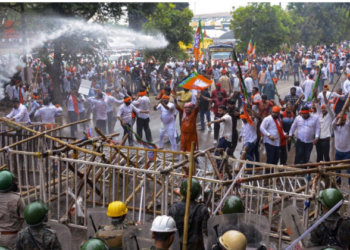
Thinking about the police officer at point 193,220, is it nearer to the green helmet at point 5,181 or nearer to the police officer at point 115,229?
the police officer at point 115,229

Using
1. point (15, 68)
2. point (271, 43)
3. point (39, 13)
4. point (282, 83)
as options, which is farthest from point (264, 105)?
point (271, 43)

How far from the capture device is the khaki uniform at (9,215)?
5074mm

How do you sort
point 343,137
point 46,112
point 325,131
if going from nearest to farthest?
point 343,137
point 325,131
point 46,112

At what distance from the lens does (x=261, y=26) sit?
3033 cm

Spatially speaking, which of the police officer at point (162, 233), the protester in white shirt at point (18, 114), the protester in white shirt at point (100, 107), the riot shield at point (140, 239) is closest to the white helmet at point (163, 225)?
the police officer at point (162, 233)

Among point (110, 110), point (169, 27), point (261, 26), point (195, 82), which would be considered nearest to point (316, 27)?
point (261, 26)

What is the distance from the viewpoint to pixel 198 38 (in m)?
19.3

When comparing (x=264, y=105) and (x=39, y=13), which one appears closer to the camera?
(x=264, y=105)

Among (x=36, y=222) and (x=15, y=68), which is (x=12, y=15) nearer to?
(x=15, y=68)

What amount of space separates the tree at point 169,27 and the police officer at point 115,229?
68.0 ft

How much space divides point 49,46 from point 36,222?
15.9 metres

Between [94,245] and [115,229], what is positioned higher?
[94,245]

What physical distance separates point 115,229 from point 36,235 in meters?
0.72

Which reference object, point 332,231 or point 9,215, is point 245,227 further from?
point 9,215
